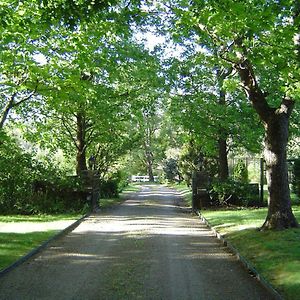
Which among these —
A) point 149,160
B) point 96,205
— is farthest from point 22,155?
point 149,160

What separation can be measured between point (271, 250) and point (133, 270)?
344cm

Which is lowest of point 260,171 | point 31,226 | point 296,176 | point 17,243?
point 17,243

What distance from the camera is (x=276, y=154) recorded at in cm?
1362

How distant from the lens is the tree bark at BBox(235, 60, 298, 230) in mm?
13469

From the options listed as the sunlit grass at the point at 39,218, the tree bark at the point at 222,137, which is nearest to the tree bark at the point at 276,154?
the sunlit grass at the point at 39,218

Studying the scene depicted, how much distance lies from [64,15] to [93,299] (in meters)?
5.00

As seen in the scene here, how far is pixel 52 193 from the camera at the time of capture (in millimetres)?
24328

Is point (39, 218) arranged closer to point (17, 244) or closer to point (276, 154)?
point (17, 244)

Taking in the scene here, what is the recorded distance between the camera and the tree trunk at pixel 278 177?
13453 mm

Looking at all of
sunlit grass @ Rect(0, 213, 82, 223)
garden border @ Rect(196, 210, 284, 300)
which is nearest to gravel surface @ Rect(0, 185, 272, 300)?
garden border @ Rect(196, 210, 284, 300)

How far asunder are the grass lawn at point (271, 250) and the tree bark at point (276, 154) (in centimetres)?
57

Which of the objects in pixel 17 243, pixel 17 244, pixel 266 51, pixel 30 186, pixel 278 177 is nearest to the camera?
pixel 266 51

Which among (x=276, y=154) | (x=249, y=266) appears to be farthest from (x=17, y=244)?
(x=276, y=154)

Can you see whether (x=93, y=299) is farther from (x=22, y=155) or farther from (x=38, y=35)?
(x=22, y=155)
